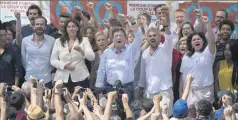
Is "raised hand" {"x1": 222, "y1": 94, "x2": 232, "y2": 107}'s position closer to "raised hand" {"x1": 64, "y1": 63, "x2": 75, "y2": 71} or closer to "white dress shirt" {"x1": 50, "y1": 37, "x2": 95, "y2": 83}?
"white dress shirt" {"x1": 50, "y1": 37, "x2": 95, "y2": 83}

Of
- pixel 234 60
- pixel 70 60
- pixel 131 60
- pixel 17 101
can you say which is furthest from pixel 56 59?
pixel 234 60

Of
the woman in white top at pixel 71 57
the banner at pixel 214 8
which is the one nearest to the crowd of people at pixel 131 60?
the woman in white top at pixel 71 57

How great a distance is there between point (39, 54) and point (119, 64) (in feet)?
4.10

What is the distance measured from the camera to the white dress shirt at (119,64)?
12516 mm

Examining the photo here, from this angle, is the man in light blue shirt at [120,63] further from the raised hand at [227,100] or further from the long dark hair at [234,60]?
the raised hand at [227,100]

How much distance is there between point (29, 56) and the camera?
13008 mm

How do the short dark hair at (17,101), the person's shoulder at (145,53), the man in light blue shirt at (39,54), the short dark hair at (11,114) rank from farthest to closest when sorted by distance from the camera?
the man in light blue shirt at (39,54), the person's shoulder at (145,53), the short dark hair at (17,101), the short dark hair at (11,114)

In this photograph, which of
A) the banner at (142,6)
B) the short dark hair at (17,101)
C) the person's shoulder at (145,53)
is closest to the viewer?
the short dark hair at (17,101)

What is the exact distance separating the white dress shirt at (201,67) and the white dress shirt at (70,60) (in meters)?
1.44

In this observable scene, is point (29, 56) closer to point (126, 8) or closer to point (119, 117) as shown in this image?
point (119, 117)

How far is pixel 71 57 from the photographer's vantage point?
1280cm

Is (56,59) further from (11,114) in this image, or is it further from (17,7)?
(17,7)

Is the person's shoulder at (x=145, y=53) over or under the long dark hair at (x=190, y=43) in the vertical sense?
under

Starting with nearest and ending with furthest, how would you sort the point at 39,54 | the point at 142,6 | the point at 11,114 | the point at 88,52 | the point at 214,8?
the point at 11,114 → the point at 88,52 → the point at 39,54 → the point at 142,6 → the point at 214,8
